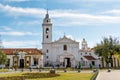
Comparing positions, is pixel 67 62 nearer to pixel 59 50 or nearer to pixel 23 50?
pixel 59 50

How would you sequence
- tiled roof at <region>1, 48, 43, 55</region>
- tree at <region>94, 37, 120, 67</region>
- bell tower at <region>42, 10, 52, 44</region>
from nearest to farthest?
tree at <region>94, 37, 120, 67</region>, tiled roof at <region>1, 48, 43, 55</region>, bell tower at <region>42, 10, 52, 44</region>

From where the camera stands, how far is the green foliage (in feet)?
259

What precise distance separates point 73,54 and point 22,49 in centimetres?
1651

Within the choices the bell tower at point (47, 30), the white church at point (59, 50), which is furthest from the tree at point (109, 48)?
the bell tower at point (47, 30)

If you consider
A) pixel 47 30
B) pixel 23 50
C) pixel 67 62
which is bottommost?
pixel 67 62

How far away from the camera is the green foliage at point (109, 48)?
3108 inches

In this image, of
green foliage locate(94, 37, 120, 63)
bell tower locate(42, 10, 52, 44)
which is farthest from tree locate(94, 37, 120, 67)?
bell tower locate(42, 10, 52, 44)

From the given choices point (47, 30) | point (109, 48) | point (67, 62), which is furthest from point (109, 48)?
point (47, 30)

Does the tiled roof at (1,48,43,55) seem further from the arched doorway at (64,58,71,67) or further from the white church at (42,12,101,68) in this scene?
the arched doorway at (64,58,71,67)

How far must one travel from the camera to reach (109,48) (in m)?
79.1

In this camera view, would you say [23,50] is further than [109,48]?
Yes

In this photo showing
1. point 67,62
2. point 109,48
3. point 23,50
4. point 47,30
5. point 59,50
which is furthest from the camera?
point 47,30

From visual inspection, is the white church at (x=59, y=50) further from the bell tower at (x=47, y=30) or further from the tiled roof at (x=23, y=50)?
the tiled roof at (x=23, y=50)

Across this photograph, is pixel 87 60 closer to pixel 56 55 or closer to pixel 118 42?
pixel 56 55
